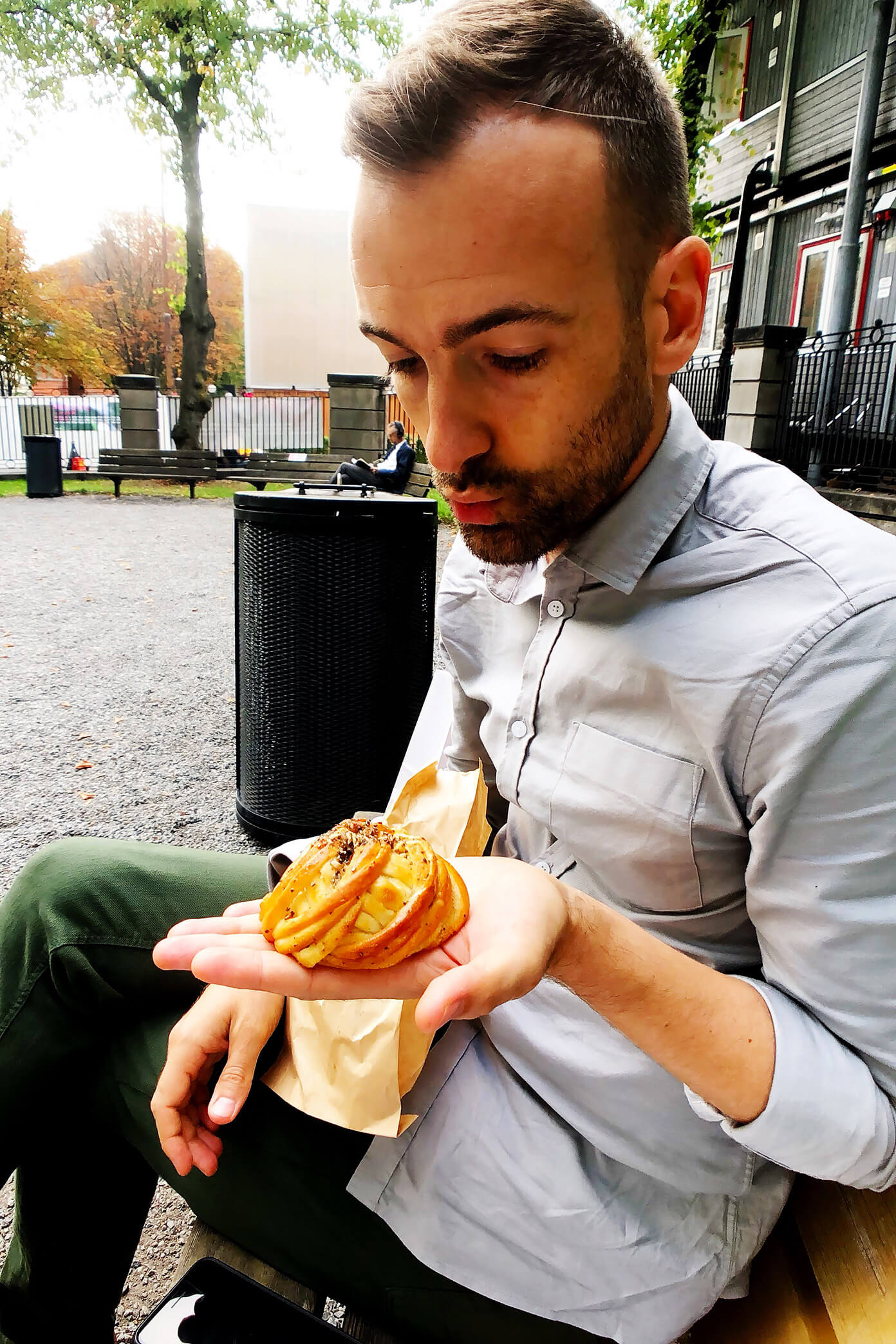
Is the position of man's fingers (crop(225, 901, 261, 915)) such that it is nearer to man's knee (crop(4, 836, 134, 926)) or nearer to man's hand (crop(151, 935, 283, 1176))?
man's hand (crop(151, 935, 283, 1176))

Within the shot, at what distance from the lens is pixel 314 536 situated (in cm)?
332

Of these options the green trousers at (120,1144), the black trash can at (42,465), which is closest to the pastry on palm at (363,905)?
the green trousers at (120,1144)

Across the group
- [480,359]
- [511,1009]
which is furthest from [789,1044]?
[480,359]

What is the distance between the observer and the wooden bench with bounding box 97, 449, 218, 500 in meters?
18.1

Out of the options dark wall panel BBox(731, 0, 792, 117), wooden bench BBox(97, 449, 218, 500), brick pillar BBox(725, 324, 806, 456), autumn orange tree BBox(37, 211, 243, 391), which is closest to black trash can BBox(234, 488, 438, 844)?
brick pillar BBox(725, 324, 806, 456)

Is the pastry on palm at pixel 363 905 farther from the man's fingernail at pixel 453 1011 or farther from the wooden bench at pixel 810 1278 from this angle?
the wooden bench at pixel 810 1278

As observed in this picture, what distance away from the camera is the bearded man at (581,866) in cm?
108

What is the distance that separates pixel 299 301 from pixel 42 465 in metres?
13.3

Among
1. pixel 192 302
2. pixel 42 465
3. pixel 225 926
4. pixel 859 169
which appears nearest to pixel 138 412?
pixel 42 465

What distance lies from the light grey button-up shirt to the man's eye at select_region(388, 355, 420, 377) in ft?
1.20

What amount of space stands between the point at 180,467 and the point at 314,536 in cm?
1679

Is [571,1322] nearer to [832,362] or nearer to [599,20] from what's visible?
[599,20]

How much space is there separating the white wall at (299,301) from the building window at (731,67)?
10.7 metres

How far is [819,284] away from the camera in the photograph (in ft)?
48.8
